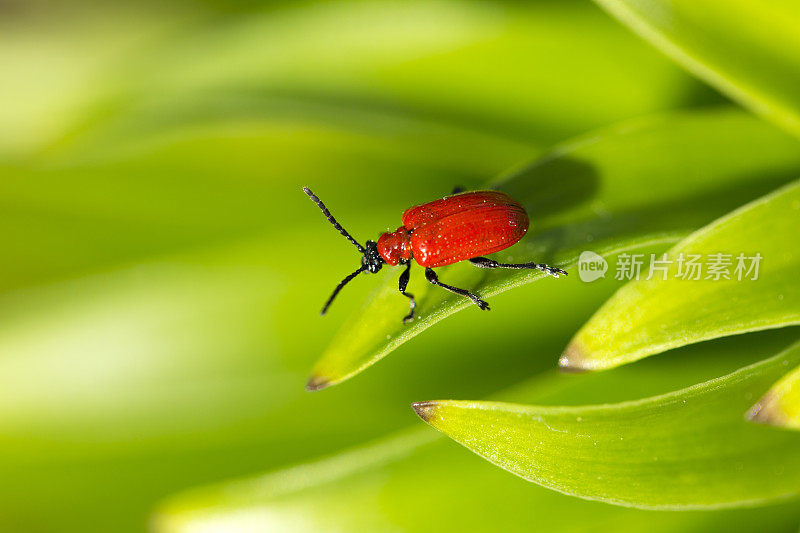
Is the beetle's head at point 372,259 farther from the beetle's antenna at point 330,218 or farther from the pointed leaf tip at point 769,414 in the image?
the pointed leaf tip at point 769,414

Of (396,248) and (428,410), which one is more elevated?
(396,248)

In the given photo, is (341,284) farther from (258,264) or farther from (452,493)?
(452,493)

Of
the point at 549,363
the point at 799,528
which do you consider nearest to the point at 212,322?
the point at 549,363

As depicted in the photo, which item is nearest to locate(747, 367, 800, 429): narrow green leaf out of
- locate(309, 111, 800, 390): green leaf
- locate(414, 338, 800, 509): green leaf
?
locate(414, 338, 800, 509): green leaf

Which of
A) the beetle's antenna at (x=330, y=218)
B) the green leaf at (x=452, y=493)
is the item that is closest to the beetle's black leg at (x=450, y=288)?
the green leaf at (x=452, y=493)

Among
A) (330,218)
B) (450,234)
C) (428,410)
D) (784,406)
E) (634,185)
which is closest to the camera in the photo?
(784,406)

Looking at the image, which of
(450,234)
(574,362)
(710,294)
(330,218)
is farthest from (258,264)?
(710,294)

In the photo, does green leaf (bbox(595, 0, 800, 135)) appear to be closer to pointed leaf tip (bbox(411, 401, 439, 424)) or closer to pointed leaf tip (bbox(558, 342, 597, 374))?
pointed leaf tip (bbox(558, 342, 597, 374))
